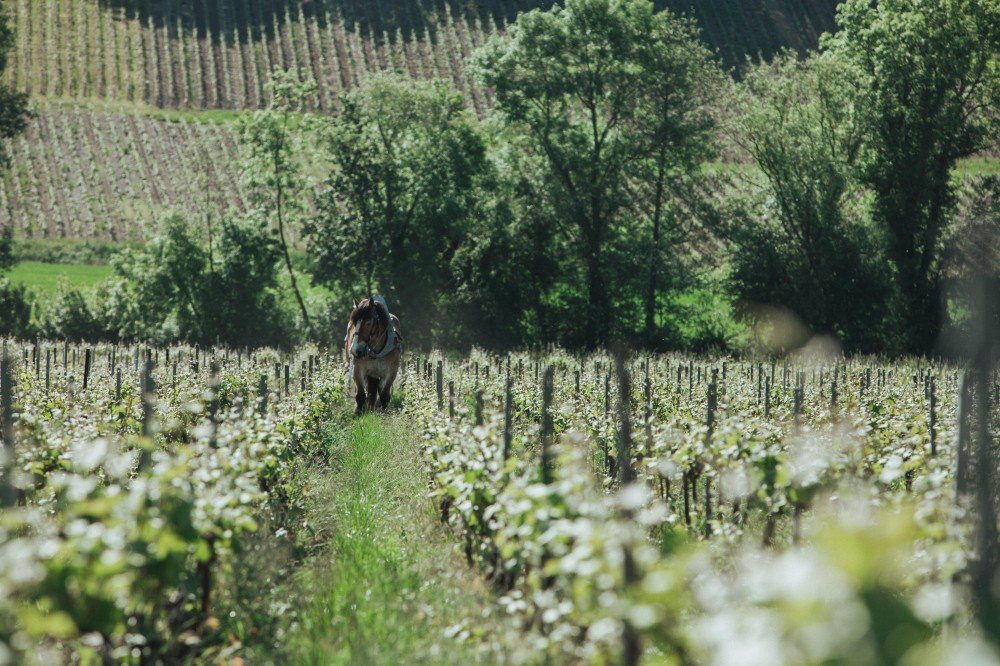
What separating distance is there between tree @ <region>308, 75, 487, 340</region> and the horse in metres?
17.1

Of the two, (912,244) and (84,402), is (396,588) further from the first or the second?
(912,244)

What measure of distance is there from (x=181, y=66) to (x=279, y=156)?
26.8 meters

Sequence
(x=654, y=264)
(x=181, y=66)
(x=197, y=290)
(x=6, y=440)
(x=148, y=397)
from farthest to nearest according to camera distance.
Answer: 1. (x=181, y=66)
2. (x=197, y=290)
3. (x=654, y=264)
4. (x=148, y=397)
5. (x=6, y=440)

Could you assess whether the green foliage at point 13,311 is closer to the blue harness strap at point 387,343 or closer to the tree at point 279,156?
the tree at point 279,156

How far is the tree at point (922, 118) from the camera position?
91.6 ft

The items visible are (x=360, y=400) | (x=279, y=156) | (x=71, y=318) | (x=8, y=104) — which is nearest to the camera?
(x=360, y=400)

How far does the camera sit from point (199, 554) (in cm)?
417

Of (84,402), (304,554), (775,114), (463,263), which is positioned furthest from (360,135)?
(304,554)

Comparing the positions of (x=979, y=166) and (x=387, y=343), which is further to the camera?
(x=979, y=166)

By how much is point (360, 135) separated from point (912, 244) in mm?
17254

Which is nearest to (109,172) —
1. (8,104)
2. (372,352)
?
(8,104)

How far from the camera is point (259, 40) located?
60156 mm

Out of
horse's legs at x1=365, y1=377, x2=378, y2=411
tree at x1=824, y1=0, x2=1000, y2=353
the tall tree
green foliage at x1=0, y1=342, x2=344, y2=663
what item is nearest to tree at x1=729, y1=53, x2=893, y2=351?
tree at x1=824, y1=0, x2=1000, y2=353

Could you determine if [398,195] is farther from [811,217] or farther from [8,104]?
[811,217]
